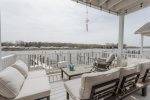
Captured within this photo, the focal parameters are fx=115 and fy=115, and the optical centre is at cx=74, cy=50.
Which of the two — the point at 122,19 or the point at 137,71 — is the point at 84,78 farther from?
the point at 122,19

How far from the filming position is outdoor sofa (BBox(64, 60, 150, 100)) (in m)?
1.69

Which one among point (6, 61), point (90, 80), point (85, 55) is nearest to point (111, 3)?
point (85, 55)

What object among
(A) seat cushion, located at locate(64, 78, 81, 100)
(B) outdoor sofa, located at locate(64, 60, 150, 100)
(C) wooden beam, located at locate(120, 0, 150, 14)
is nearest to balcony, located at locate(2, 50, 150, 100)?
(A) seat cushion, located at locate(64, 78, 81, 100)

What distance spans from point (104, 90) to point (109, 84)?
0.42ft

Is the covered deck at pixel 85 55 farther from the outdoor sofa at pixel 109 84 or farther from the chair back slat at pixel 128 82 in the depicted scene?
the chair back slat at pixel 128 82

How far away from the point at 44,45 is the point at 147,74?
1593 centimetres

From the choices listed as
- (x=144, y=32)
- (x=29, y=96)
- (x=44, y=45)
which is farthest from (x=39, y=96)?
(x=44, y=45)

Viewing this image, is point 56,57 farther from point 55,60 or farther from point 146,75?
point 146,75

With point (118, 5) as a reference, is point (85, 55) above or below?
below

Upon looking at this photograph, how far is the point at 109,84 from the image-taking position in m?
1.89

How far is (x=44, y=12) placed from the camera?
6555mm

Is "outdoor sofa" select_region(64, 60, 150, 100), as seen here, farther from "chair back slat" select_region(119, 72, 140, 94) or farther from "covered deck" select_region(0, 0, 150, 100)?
"covered deck" select_region(0, 0, 150, 100)

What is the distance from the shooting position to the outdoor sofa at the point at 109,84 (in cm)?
169

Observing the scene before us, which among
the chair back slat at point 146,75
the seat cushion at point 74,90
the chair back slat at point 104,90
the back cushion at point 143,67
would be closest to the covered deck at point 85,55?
the seat cushion at point 74,90
